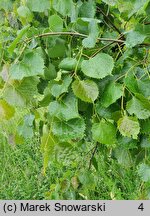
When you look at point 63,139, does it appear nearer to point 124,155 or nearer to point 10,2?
point 124,155

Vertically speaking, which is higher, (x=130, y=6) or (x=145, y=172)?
A: (x=130, y=6)

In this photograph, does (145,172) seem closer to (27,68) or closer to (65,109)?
(65,109)

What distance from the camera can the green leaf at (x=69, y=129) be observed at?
110 centimetres

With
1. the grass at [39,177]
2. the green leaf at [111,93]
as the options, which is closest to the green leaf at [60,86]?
the green leaf at [111,93]

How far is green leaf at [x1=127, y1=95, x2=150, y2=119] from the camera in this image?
1051 mm

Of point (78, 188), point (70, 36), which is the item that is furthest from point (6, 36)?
point (78, 188)

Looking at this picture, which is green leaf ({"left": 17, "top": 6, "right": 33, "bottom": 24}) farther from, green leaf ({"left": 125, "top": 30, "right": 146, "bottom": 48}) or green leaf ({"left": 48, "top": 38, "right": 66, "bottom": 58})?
green leaf ({"left": 125, "top": 30, "right": 146, "bottom": 48})

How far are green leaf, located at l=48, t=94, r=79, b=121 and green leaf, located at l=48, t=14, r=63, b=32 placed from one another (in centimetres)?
18

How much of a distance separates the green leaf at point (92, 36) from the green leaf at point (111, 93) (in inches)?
4.4

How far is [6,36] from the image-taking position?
4.17 ft

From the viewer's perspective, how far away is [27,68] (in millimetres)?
1057

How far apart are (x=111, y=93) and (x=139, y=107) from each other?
0.08 metres

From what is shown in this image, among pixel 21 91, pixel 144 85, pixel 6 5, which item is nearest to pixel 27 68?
pixel 21 91

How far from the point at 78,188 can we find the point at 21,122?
1.16 feet
